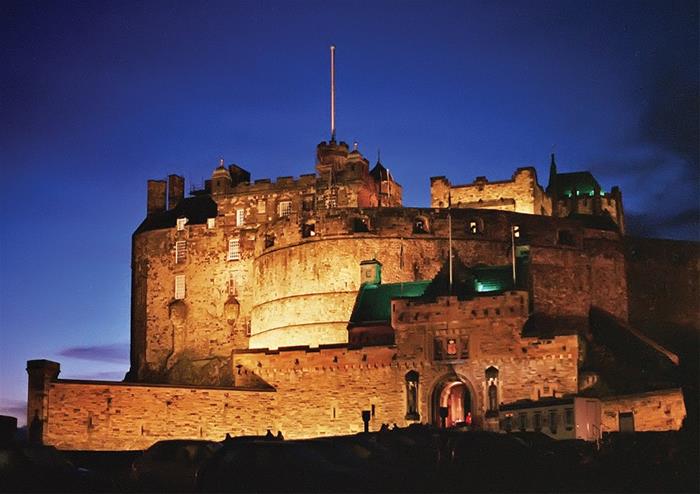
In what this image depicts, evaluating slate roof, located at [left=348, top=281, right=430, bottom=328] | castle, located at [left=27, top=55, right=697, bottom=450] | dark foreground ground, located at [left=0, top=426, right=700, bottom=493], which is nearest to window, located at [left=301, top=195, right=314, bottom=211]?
castle, located at [left=27, top=55, right=697, bottom=450]

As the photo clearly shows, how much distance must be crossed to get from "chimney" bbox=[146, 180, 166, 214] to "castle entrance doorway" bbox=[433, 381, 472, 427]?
2795cm

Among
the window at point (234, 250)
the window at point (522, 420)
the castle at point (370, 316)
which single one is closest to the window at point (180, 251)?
the castle at point (370, 316)

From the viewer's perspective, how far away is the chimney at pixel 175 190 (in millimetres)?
71688

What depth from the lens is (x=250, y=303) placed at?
6344 centimetres

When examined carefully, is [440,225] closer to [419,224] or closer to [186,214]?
[419,224]

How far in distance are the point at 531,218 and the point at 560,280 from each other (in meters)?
4.63

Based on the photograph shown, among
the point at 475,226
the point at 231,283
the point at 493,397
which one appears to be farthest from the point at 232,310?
the point at 493,397

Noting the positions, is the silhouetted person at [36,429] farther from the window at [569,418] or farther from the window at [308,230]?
the window at [569,418]

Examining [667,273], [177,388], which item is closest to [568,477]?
[177,388]

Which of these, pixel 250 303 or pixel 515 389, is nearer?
pixel 515 389

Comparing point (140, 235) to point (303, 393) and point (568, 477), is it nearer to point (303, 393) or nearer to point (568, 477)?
point (303, 393)

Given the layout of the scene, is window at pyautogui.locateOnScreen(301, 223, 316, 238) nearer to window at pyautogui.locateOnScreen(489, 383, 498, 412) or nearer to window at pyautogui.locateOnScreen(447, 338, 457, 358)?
window at pyautogui.locateOnScreen(447, 338, 457, 358)

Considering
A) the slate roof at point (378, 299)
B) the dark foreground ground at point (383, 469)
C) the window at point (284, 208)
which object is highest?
the window at point (284, 208)

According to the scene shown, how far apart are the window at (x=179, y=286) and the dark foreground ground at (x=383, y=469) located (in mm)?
35933
